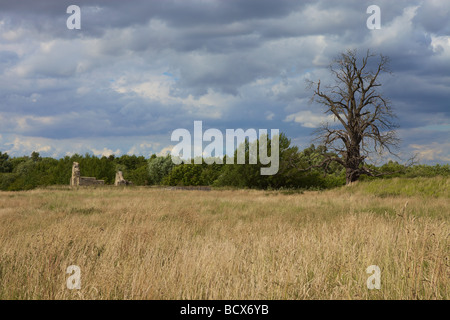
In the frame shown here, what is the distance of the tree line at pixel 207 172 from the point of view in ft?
133

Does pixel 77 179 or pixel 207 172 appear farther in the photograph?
pixel 207 172

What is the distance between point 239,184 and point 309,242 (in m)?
35.5

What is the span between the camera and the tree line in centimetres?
4041

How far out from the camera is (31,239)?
22.9 ft

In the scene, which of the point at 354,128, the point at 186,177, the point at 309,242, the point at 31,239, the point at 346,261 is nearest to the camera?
the point at 346,261

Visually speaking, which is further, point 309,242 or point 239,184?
point 239,184

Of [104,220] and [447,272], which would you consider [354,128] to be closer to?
[104,220]

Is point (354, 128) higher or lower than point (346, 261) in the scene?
higher

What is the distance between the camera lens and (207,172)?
63719mm
